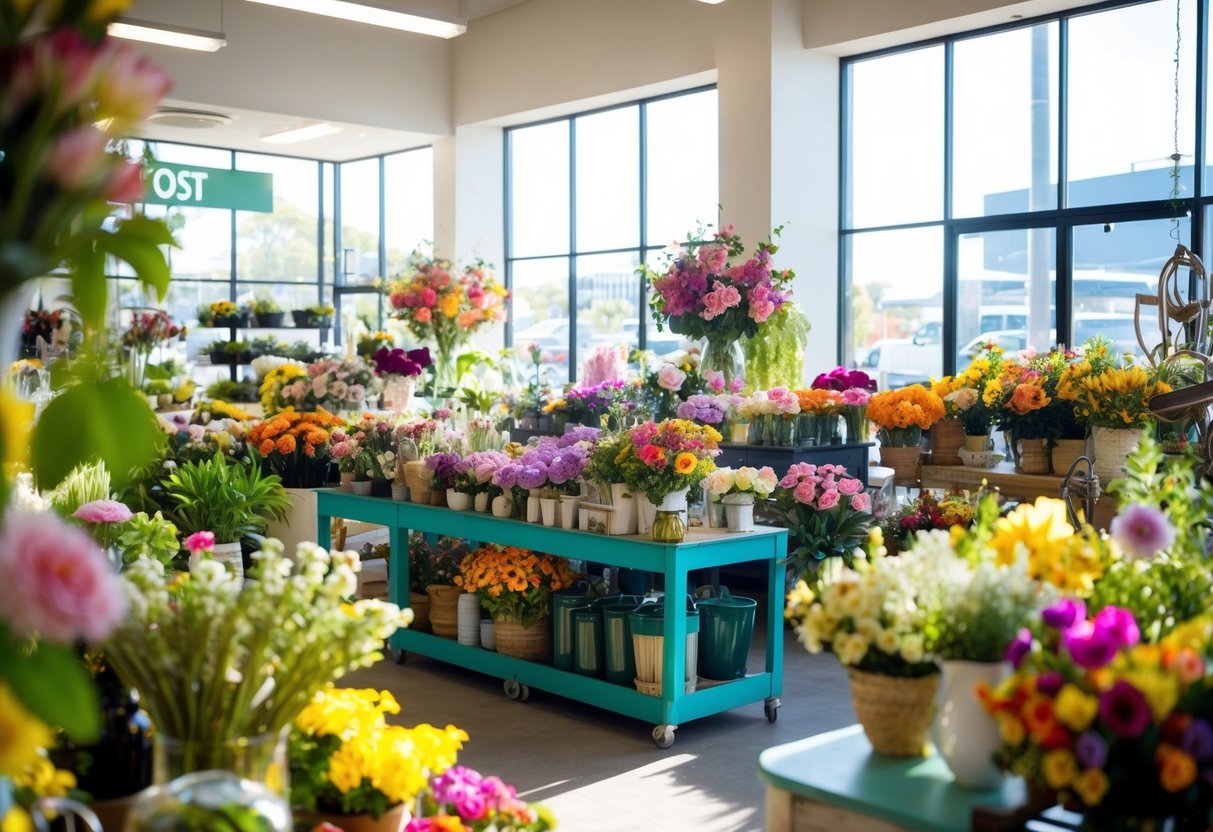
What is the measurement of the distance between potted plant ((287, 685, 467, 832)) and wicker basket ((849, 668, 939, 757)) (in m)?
0.77

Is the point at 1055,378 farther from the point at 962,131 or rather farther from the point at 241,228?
the point at 241,228

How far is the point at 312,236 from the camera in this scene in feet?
43.7

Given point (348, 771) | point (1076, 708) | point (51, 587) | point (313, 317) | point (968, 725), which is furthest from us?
point (313, 317)

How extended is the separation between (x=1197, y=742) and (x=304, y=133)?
11212 mm

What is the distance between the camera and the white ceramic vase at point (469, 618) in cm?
552

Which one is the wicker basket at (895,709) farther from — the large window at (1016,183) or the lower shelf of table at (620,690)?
the large window at (1016,183)

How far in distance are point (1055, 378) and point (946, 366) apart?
2876mm

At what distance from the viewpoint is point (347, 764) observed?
205 centimetres

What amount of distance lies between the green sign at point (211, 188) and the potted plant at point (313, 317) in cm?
99

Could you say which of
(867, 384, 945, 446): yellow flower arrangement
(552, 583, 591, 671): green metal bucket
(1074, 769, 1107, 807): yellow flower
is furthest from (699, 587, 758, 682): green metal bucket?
(1074, 769, 1107, 807): yellow flower

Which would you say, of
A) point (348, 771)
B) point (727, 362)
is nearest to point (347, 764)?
point (348, 771)

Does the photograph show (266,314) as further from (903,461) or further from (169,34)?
(903,461)

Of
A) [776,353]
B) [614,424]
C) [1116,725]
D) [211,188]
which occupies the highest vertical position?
[211,188]

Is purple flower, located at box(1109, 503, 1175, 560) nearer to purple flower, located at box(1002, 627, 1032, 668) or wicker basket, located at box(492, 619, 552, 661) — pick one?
purple flower, located at box(1002, 627, 1032, 668)
